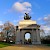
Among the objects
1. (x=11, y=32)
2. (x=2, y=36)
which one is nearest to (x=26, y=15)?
(x=11, y=32)

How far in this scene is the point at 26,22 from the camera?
56688 mm

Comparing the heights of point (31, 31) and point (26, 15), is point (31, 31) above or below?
below

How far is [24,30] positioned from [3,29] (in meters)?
20.0

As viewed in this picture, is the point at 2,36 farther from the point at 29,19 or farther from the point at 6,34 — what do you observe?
the point at 29,19

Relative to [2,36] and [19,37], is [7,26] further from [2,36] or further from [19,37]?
[19,37]

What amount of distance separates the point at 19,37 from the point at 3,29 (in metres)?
19.1

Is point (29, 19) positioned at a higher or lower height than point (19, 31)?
higher

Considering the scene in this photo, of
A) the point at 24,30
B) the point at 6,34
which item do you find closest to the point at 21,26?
the point at 24,30

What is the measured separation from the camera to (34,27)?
54.8 meters

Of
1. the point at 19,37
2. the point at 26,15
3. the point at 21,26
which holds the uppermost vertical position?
the point at 26,15

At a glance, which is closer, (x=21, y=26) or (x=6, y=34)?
(x=21, y=26)

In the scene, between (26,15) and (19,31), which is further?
(26,15)

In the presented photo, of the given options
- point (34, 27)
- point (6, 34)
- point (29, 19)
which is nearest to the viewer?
point (34, 27)

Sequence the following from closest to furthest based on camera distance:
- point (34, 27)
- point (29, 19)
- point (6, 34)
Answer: point (34, 27)
point (29, 19)
point (6, 34)
